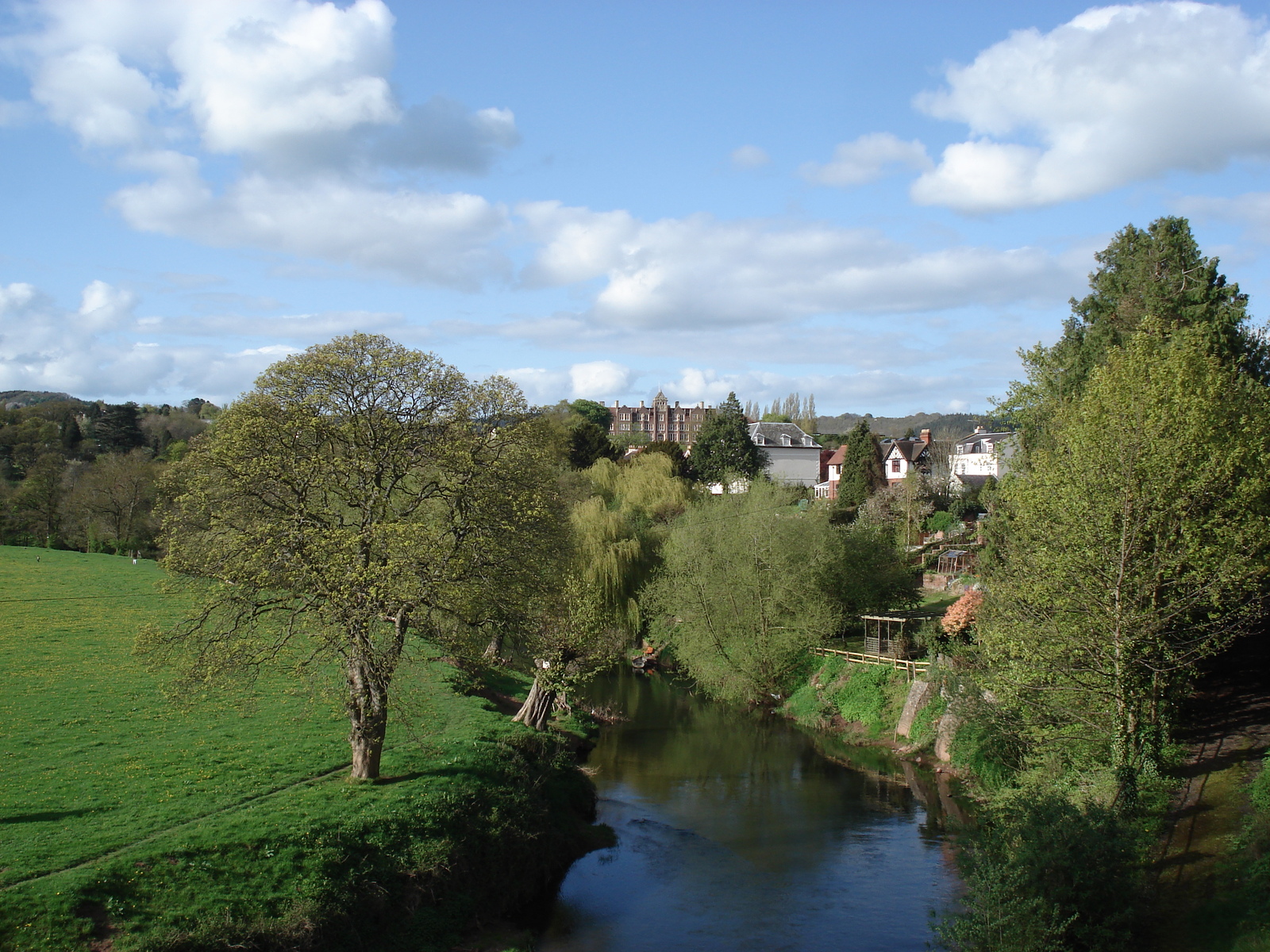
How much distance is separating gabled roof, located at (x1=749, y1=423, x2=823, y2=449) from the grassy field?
235 ft

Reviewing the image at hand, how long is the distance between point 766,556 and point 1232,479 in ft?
69.2

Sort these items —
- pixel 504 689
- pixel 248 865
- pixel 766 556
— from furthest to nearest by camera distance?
pixel 766 556 < pixel 504 689 < pixel 248 865

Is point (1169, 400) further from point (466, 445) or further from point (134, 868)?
point (134, 868)

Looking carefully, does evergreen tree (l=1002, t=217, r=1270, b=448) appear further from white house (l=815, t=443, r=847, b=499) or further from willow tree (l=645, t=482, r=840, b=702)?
white house (l=815, t=443, r=847, b=499)

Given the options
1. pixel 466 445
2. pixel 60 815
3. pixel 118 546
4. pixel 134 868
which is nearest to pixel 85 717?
pixel 60 815

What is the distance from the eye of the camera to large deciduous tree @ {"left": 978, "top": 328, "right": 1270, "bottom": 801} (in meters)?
19.4

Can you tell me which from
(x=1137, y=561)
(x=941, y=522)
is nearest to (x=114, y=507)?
(x=941, y=522)

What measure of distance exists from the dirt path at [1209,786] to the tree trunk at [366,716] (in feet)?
52.6

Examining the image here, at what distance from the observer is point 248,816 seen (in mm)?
16875

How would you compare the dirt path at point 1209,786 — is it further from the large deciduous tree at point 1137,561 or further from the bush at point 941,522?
the bush at point 941,522

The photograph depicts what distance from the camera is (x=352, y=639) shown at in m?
17.7

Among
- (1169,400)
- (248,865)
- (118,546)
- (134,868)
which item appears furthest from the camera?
(118,546)

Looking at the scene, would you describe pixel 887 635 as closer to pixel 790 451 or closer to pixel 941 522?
pixel 941 522

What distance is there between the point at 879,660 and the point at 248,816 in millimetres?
26998
